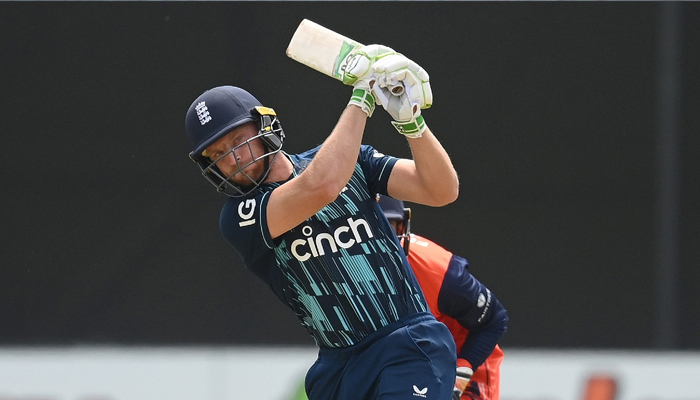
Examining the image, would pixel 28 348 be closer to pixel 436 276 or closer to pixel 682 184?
pixel 436 276

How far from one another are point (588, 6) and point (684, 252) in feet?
5.33

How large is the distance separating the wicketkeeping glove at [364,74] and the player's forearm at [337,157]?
0.09 ft

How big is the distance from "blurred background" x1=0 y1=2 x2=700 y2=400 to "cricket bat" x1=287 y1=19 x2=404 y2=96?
2.90m

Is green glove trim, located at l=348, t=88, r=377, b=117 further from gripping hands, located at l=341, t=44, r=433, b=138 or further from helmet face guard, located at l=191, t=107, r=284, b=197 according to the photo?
helmet face guard, located at l=191, t=107, r=284, b=197

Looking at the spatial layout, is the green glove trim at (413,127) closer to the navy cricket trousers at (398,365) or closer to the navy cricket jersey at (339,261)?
the navy cricket jersey at (339,261)

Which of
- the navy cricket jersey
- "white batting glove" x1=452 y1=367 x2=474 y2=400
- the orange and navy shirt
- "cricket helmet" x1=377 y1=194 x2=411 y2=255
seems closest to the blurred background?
"cricket helmet" x1=377 y1=194 x2=411 y2=255

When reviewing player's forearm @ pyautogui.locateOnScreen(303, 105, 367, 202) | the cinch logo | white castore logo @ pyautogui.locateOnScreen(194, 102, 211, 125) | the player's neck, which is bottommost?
the cinch logo

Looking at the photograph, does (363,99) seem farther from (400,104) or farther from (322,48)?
(322,48)

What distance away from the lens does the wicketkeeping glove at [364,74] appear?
8.58 feet

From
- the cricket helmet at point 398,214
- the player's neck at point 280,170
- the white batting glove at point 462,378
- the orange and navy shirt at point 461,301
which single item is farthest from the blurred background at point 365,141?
the player's neck at point 280,170

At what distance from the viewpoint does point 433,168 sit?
280 centimetres

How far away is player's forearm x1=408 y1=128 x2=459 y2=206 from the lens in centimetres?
276

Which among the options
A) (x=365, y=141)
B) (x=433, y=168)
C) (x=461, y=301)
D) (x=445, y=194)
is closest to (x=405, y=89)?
(x=433, y=168)

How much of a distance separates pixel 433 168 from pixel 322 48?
48 centimetres
